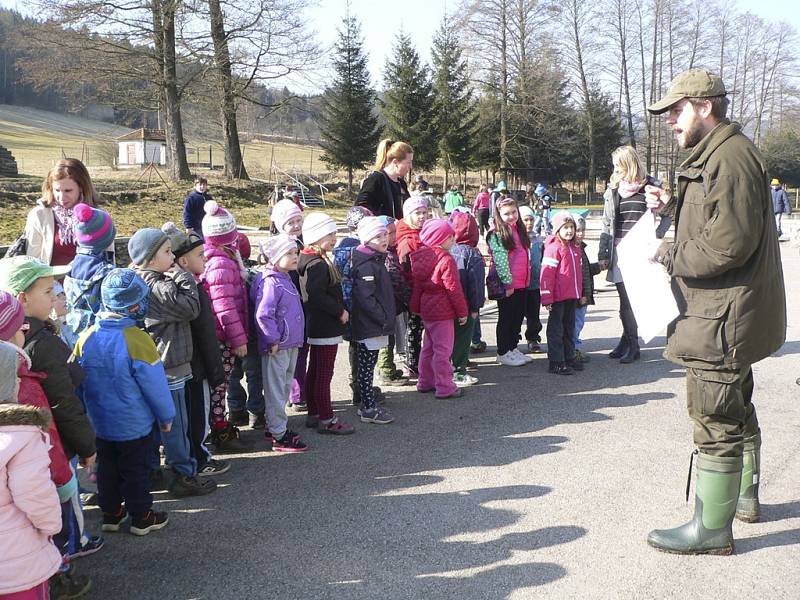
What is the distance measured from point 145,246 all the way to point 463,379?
347 centimetres

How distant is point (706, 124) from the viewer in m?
3.58

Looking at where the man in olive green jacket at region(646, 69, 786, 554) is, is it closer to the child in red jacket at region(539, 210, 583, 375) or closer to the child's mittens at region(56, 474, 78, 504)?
the child's mittens at region(56, 474, 78, 504)

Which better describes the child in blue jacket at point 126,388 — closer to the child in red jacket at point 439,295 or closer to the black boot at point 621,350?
the child in red jacket at point 439,295

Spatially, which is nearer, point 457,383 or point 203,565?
point 203,565

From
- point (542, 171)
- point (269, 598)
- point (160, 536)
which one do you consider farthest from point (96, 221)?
point (542, 171)

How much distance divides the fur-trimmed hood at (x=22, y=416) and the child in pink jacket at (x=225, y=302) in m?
2.25

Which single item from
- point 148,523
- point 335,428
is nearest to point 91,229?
point 148,523

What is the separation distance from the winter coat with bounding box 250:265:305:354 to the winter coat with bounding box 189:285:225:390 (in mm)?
496

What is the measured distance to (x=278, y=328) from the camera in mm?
5090

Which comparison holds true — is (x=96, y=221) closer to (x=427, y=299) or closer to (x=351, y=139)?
(x=427, y=299)

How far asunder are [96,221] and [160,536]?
6.46ft

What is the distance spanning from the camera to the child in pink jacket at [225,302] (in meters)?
4.95

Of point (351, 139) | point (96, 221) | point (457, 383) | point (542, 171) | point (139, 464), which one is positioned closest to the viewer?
point (139, 464)

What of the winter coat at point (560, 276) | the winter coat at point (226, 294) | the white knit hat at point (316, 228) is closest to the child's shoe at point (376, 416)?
the winter coat at point (226, 294)
